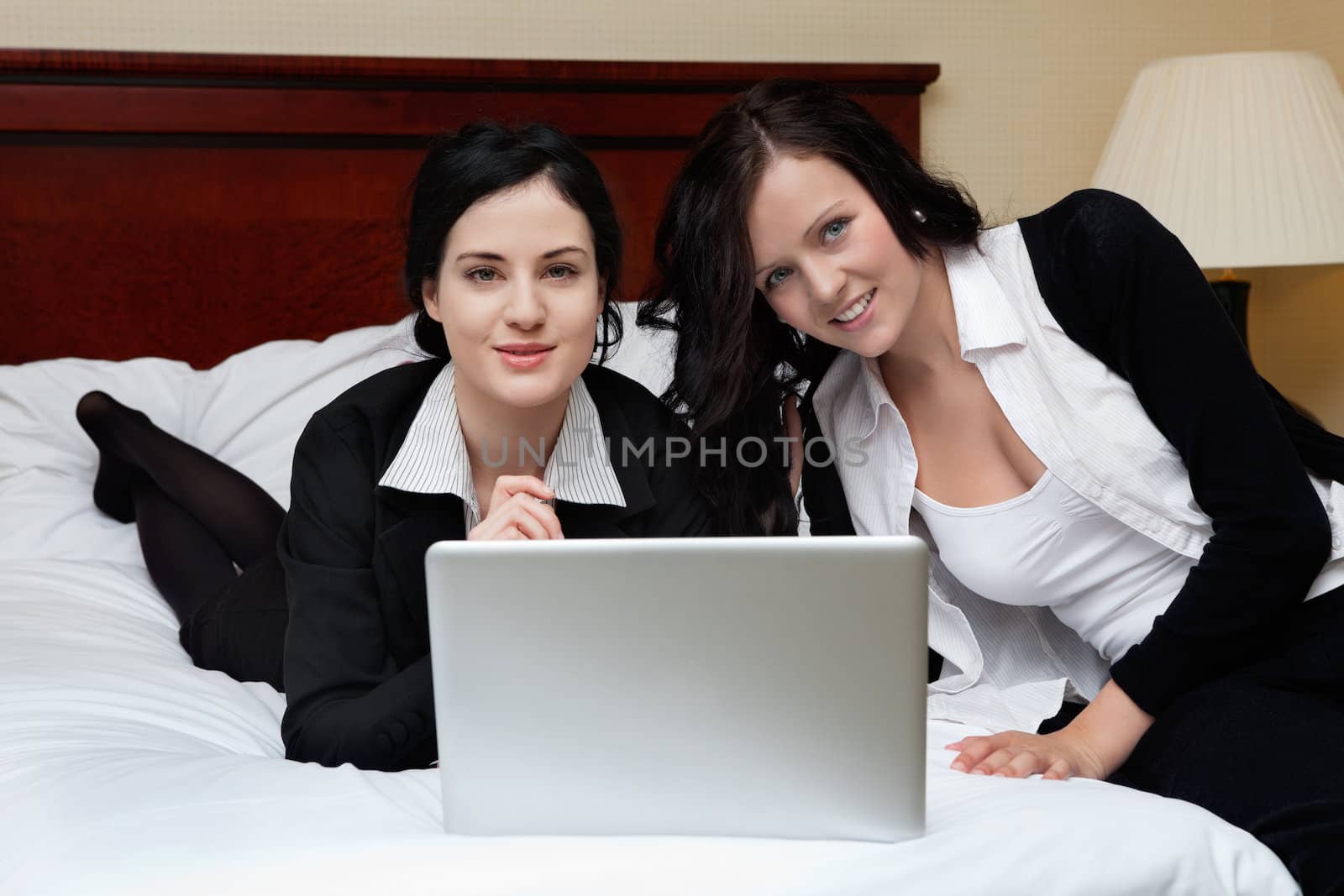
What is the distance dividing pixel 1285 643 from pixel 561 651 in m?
0.74

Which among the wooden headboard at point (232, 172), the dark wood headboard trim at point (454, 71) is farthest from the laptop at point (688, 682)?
A: the dark wood headboard trim at point (454, 71)

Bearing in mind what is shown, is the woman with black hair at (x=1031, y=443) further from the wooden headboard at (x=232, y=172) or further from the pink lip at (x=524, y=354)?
the wooden headboard at (x=232, y=172)

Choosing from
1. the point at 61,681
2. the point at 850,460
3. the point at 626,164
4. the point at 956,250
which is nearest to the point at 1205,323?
the point at 956,250

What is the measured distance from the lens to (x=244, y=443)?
6.27 ft

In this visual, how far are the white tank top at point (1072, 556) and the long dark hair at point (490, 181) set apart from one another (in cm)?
44

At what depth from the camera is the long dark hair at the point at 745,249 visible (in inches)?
47.4

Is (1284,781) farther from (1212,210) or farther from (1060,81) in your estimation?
(1060,81)

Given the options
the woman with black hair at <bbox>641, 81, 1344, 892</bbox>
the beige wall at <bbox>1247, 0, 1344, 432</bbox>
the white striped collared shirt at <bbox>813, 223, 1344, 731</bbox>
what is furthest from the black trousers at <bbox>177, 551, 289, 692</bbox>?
the beige wall at <bbox>1247, 0, 1344, 432</bbox>

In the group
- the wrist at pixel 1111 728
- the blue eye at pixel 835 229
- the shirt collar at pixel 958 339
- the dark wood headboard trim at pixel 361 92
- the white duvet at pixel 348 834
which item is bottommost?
the wrist at pixel 1111 728

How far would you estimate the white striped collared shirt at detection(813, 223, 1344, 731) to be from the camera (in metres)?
1.19

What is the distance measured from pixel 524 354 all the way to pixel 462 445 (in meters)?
0.13

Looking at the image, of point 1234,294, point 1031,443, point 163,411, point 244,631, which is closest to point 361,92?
point 163,411

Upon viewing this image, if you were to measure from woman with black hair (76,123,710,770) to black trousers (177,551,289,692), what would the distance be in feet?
0.96

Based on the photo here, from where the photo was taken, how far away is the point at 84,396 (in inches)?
72.2
